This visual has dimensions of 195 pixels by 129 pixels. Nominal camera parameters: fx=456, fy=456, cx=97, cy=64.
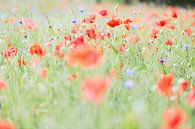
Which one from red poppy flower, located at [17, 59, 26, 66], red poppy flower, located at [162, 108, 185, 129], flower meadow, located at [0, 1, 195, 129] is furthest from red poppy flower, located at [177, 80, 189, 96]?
red poppy flower, located at [17, 59, 26, 66]

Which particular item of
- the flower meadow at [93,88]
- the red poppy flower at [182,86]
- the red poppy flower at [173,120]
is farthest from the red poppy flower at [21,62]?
the red poppy flower at [173,120]

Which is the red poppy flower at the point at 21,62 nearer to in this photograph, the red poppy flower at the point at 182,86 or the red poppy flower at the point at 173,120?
the red poppy flower at the point at 182,86

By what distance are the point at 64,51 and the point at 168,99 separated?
0.69 metres

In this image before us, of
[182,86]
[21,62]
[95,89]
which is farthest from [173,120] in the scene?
[21,62]

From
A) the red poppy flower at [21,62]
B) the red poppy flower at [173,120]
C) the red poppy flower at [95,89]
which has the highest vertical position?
the red poppy flower at [95,89]

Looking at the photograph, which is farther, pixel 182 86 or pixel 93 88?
pixel 182 86

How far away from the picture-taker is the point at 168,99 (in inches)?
65.8

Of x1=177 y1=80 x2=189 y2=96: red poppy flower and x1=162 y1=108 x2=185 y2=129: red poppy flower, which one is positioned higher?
x1=162 y1=108 x2=185 y2=129: red poppy flower

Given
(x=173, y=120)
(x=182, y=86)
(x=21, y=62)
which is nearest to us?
(x=173, y=120)

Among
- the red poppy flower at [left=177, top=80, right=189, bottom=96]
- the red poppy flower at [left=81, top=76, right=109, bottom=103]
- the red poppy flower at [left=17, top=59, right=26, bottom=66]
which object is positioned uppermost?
the red poppy flower at [left=81, top=76, right=109, bottom=103]

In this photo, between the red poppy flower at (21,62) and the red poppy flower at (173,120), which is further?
the red poppy flower at (21,62)

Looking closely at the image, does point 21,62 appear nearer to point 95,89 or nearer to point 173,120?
point 95,89

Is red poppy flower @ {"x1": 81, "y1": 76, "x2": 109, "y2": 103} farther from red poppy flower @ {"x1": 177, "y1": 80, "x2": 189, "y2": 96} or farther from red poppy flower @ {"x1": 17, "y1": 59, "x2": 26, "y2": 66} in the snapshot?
red poppy flower @ {"x1": 17, "y1": 59, "x2": 26, "y2": 66}

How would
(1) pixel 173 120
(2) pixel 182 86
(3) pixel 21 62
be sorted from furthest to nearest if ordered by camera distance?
(3) pixel 21 62 → (2) pixel 182 86 → (1) pixel 173 120
